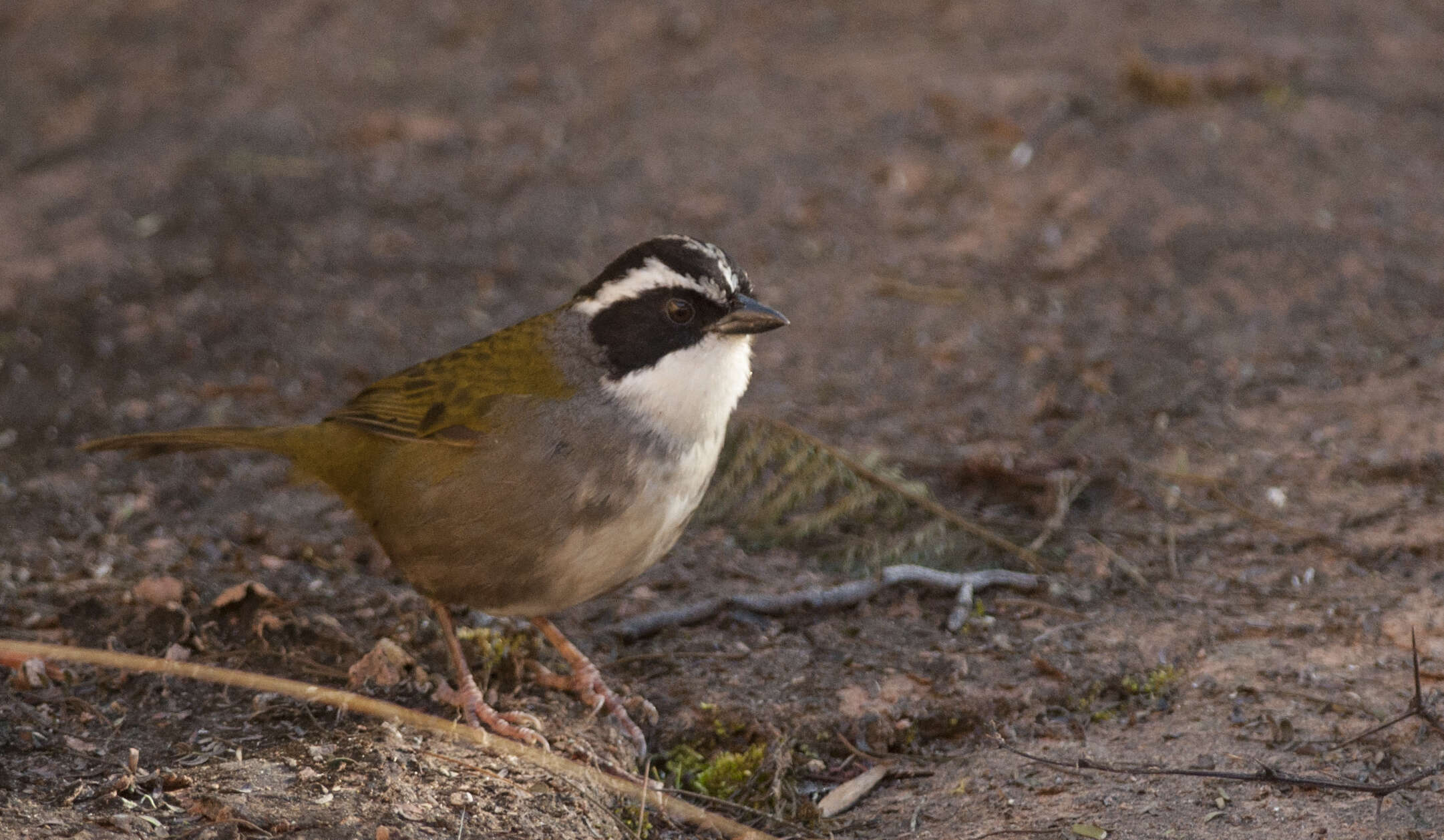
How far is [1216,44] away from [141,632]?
7.13m

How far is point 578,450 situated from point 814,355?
9.11 feet

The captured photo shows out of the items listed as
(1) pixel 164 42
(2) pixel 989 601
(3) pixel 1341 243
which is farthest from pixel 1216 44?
(1) pixel 164 42

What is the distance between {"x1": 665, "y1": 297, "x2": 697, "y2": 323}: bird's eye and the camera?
161 inches

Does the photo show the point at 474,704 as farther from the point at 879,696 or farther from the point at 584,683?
the point at 879,696

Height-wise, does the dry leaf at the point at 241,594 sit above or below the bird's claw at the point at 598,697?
above

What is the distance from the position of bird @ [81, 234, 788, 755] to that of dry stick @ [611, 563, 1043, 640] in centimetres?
41

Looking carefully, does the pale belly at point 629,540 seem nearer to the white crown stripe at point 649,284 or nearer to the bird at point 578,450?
the bird at point 578,450

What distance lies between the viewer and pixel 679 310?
13.4 feet

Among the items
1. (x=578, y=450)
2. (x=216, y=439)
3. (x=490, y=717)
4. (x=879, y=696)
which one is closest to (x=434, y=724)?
(x=490, y=717)

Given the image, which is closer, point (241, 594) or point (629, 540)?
point (629, 540)

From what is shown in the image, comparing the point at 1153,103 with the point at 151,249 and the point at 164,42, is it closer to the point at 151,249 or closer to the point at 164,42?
the point at 151,249

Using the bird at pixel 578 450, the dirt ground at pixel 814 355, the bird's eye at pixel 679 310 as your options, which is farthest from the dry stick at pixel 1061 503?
the bird's eye at pixel 679 310

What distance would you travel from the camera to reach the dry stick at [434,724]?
12.1 ft

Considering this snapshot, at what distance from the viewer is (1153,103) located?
8.12 m
